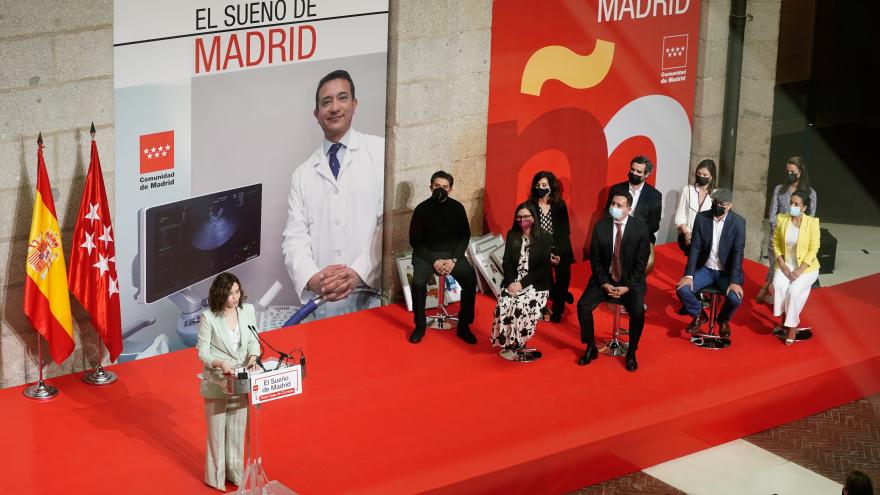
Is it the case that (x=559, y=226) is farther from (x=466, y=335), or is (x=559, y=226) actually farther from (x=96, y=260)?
(x=96, y=260)

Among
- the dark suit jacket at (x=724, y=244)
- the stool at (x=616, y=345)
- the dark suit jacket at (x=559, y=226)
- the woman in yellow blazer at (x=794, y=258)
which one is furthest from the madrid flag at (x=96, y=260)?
the woman in yellow blazer at (x=794, y=258)

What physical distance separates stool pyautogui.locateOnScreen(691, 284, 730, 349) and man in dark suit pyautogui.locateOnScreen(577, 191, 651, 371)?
0.82 metres

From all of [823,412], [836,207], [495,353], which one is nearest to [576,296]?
[495,353]

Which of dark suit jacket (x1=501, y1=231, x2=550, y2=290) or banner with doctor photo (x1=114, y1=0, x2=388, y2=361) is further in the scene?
dark suit jacket (x1=501, y1=231, x2=550, y2=290)

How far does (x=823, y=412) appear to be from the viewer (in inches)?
460

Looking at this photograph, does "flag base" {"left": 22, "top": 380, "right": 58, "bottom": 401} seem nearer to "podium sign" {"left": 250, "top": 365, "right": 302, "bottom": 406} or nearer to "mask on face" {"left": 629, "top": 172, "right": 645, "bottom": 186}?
"podium sign" {"left": 250, "top": 365, "right": 302, "bottom": 406}

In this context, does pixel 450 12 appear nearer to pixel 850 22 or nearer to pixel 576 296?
pixel 576 296

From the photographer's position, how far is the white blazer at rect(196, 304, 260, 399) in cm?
910

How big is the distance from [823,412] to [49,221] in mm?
6366

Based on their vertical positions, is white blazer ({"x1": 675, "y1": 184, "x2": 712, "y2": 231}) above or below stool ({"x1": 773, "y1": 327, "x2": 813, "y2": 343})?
above

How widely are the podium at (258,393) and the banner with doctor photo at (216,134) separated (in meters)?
2.36

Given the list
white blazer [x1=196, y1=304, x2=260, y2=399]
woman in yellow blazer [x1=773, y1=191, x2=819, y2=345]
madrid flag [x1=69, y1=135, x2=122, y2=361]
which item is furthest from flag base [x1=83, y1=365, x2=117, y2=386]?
woman in yellow blazer [x1=773, y1=191, x2=819, y2=345]

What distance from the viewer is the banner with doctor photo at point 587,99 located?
13.2m

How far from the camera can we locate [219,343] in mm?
9125
